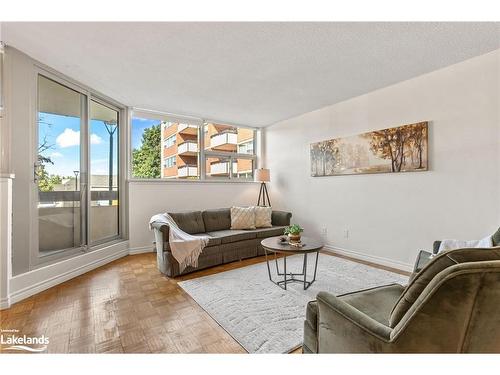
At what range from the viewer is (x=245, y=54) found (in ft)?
7.82

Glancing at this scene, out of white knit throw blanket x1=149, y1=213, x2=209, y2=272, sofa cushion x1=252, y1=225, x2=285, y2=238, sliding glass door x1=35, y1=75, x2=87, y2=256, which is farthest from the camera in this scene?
sofa cushion x1=252, y1=225, x2=285, y2=238

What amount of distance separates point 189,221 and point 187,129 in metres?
1.89

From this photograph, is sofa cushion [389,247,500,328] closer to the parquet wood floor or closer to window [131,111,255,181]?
the parquet wood floor

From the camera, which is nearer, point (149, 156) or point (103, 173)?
point (103, 173)

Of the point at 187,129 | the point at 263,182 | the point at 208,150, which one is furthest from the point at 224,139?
the point at 263,182

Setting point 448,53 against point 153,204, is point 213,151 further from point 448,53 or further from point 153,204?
point 448,53

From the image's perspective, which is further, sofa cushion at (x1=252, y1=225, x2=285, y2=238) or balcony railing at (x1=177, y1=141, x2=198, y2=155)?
balcony railing at (x1=177, y1=141, x2=198, y2=155)

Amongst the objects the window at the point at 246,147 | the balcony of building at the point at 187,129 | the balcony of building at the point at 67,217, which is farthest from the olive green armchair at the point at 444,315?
the window at the point at 246,147

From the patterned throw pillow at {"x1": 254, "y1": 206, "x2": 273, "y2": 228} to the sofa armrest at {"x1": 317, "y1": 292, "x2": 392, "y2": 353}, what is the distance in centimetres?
282

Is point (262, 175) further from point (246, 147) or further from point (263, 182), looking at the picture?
point (246, 147)

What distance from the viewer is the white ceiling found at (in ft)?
6.57

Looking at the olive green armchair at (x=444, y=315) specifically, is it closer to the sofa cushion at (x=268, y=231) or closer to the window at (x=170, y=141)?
the sofa cushion at (x=268, y=231)

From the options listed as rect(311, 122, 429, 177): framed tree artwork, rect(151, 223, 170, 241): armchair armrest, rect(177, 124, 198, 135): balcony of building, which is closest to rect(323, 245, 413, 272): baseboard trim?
rect(311, 122, 429, 177): framed tree artwork

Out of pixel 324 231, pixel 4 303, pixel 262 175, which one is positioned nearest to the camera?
pixel 4 303
